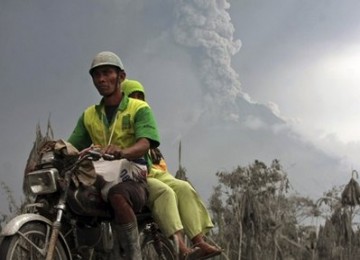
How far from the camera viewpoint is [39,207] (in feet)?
12.9

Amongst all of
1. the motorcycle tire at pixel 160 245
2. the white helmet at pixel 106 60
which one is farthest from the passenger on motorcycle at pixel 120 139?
the motorcycle tire at pixel 160 245

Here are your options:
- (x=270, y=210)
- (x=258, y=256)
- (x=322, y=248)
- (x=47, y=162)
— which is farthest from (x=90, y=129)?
(x=322, y=248)

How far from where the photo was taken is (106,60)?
4.18 metres

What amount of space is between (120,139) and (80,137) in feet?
1.36

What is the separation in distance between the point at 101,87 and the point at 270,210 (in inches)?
209

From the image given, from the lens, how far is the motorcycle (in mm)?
3601

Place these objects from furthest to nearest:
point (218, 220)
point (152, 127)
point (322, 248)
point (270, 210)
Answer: point (322, 248), point (270, 210), point (218, 220), point (152, 127)

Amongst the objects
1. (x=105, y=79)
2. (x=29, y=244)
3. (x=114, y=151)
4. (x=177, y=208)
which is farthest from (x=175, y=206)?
(x=29, y=244)

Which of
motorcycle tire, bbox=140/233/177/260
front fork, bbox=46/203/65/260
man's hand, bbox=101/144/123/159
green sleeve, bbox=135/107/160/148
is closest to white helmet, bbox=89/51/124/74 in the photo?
green sleeve, bbox=135/107/160/148

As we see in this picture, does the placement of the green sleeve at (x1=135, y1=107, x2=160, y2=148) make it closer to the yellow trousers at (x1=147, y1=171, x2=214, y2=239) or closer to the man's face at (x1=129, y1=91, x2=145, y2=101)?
the yellow trousers at (x1=147, y1=171, x2=214, y2=239)

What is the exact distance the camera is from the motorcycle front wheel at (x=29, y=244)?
11.5 ft

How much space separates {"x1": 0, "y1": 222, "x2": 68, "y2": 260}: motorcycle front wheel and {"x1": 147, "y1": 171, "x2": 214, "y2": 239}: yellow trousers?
731 millimetres

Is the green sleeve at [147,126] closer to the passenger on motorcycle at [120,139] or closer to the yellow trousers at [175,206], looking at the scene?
the passenger on motorcycle at [120,139]

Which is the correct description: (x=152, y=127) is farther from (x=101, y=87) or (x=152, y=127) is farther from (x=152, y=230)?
(x=152, y=230)
